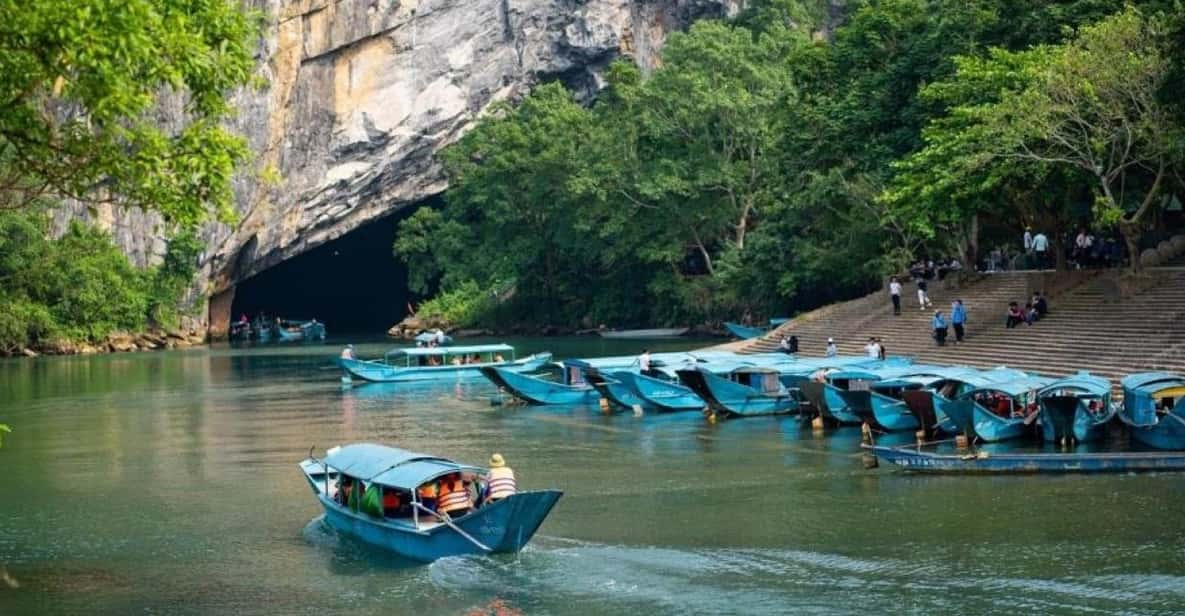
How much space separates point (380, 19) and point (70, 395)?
2575 cm

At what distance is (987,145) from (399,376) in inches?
698

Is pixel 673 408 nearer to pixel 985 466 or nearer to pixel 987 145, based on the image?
pixel 987 145

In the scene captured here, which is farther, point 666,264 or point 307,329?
point 307,329

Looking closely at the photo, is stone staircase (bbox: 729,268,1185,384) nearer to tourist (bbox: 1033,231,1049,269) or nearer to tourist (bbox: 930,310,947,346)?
tourist (bbox: 930,310,947,346)

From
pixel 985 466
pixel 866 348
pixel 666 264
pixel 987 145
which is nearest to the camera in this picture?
pixel 985 466

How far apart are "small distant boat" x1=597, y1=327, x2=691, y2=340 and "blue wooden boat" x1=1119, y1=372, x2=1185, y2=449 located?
3401cm

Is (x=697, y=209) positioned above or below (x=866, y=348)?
above

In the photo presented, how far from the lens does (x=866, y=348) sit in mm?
34500

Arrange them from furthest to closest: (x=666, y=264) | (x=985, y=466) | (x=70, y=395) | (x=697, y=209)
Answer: (x=666, y=264)
(x=697, y=209)
(x=70, y=395)
(x=985, y=466)

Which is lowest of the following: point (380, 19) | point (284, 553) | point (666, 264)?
point (284, 553)

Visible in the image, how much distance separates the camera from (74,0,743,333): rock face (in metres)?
58.8

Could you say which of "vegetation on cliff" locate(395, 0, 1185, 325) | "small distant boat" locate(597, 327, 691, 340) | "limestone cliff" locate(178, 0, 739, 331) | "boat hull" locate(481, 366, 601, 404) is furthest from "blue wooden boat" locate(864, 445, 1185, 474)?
"limestone cliff" locate(178, 0, 739, 331)

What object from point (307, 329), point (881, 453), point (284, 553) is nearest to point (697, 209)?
point (307, 329)

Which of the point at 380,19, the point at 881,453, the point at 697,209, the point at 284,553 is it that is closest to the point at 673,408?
the point at 881,453
